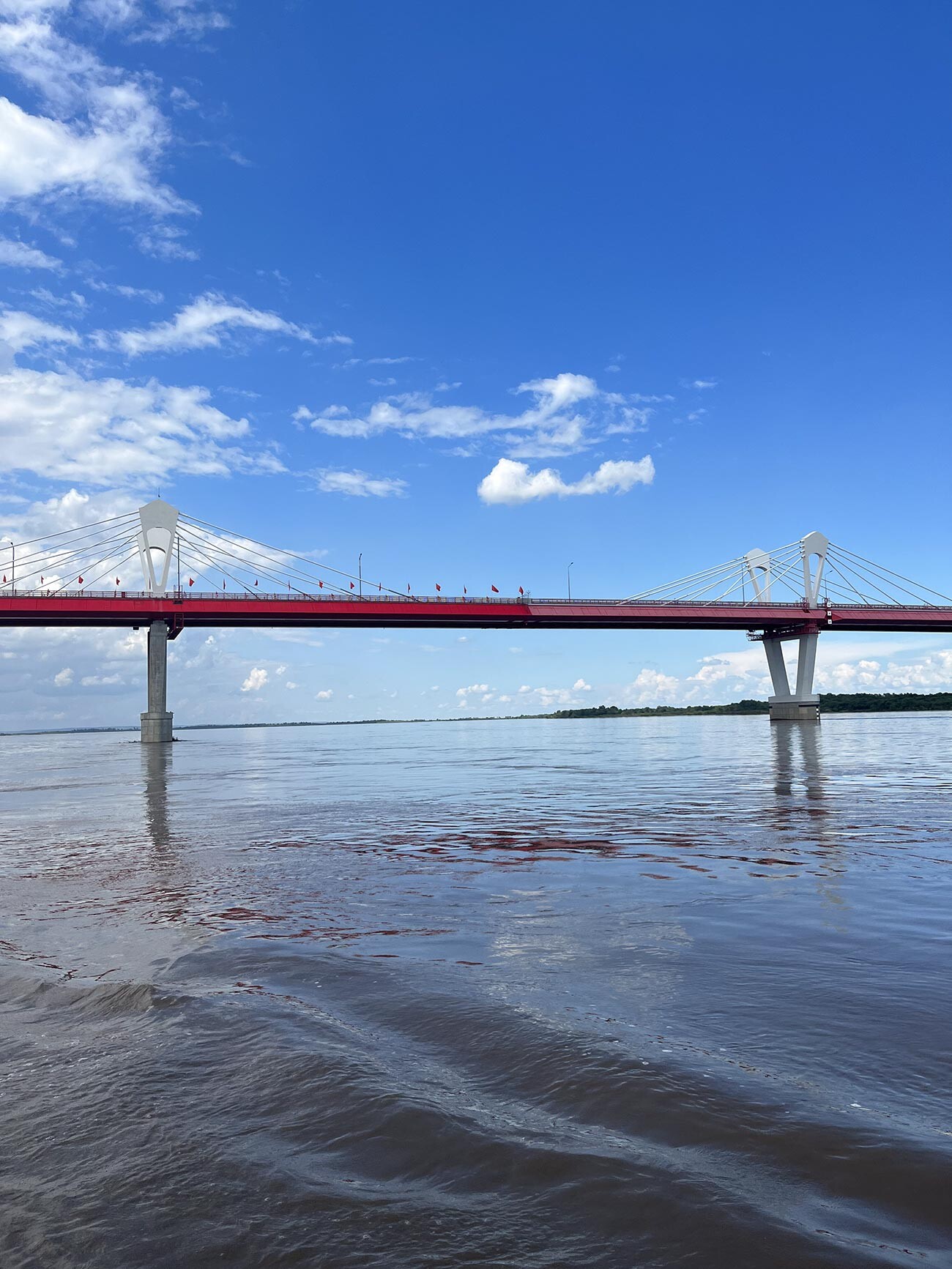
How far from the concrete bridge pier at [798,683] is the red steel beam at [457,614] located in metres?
1.99

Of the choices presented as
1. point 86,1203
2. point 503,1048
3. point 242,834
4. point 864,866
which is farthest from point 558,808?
point 86,1203

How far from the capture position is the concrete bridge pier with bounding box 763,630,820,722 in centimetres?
8438

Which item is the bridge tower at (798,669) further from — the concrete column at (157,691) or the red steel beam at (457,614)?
the concrete column at (157,691)

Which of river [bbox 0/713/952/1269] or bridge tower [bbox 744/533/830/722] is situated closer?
river [bbox 0/713/952/1269]

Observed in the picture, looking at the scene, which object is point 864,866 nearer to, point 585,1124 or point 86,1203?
point 585,1124

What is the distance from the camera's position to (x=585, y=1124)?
2.98 m

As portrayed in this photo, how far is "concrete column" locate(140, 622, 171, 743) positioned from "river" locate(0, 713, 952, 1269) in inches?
2460

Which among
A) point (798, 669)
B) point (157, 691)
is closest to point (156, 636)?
point (157, 691)

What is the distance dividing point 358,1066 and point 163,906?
13.9 feet

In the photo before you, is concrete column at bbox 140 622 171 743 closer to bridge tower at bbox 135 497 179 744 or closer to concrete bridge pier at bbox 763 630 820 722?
bridge tower at bbox 135 497 179 744

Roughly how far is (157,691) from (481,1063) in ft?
230

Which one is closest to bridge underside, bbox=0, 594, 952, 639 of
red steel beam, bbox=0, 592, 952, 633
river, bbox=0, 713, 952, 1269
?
red steel beam, bbox=0, 592, 952, 633

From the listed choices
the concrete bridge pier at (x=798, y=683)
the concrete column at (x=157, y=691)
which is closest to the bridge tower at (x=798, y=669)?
the concrete bridge pier at (x=798, y=683)

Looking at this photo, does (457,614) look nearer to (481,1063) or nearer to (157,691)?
(157,691)
